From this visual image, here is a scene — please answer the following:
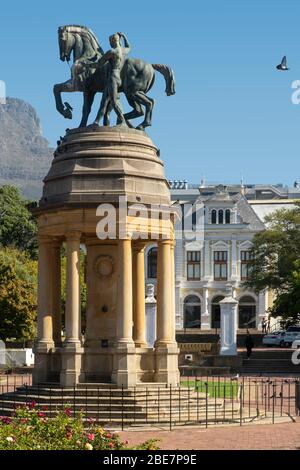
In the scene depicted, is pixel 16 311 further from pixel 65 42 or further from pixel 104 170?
pixel 104 170

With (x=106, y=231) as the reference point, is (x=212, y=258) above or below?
above

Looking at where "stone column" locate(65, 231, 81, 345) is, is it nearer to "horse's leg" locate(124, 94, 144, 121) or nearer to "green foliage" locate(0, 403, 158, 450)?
"horse's leg" locate(124, 94, 144, 121)

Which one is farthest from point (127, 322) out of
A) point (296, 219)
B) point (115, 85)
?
point (296, 219)

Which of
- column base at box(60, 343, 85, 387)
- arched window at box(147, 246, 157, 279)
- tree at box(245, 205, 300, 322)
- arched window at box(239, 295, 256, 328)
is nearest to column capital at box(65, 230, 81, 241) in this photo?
column base at box(60, 343, 85, 387)

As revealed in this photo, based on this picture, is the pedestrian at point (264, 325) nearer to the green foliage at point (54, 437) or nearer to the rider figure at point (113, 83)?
the rider figure at point (113, 83)

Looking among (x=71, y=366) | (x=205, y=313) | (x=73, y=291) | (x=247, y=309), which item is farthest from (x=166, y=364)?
(x=247, y=309)

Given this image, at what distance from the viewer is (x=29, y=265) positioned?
77.9m

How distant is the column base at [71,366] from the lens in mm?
30688

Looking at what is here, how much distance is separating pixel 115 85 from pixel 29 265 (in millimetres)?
46370

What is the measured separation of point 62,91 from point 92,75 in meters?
1.38

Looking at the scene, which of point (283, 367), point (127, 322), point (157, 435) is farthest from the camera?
point (283, 367)

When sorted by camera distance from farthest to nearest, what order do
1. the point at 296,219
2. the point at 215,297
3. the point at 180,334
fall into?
the point at 215,297 < the point at 180,334 < the point at 296,219

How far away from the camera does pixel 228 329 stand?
60.1 metres

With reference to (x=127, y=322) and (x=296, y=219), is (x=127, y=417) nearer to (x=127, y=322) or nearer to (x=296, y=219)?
(x=127, y=322)
